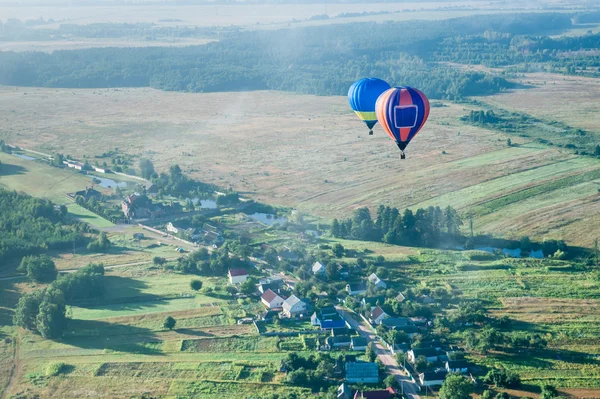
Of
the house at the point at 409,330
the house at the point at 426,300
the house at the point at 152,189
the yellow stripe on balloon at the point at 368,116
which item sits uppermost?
the yellow stripe on balloon at the point at 368,116

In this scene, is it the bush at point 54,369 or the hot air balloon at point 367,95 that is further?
the hot air balloon at point 367,95

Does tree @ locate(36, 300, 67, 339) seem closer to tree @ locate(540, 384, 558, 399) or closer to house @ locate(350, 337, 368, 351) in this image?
house @ locate(350, 337, 368, 351)

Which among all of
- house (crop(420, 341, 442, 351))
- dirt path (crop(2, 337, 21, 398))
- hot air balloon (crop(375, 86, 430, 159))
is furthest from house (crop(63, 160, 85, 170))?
house (crop(420, 341, 442, 351))

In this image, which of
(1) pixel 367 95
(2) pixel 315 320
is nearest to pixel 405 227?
(1) pixel 367 95

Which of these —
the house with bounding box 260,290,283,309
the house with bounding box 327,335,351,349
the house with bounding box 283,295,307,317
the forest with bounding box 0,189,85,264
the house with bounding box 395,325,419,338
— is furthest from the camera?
the forest with bounding box 0,189,85,264

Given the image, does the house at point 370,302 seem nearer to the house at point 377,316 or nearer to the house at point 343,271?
the house at point 377,316

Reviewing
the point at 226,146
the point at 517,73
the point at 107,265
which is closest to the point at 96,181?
the point at 226,146

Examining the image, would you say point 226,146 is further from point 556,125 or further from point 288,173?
point 556,125

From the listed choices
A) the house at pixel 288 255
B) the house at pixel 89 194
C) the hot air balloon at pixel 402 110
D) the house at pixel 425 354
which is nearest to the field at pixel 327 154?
the house at pixel 89 194

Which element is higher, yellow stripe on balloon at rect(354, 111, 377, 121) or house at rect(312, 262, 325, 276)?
yellow stripe on balloon at rect(354, 111, 377, 121)
